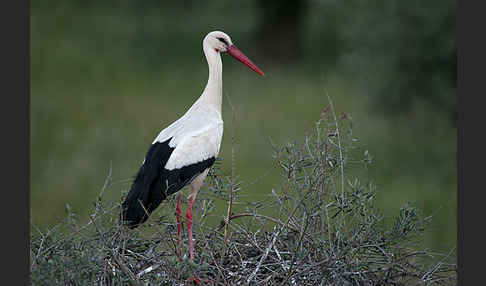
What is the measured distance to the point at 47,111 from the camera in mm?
13188

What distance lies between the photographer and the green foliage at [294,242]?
3.87 meters

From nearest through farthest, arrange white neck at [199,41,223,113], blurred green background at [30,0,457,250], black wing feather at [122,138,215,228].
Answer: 1. black wing feather at [122,138,215,228]
2. white neck at [199,41,223,113]
3. blurred green background at [30,0,457,250]

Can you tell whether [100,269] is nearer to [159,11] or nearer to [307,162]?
[307,162]

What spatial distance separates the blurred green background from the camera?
10609 millimetres

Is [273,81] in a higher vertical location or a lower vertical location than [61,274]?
lower

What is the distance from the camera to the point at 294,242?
4230 millimetres

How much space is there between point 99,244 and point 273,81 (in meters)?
11.1

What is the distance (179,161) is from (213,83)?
611 mm

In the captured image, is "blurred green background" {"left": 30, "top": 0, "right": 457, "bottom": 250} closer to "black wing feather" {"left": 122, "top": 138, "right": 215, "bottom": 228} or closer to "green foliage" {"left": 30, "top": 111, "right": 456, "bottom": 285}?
"black wing feather" {"left": 122, "top": 138, "right": 215, "bottom": 228}

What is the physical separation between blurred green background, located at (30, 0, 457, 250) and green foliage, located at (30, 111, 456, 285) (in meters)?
2.92

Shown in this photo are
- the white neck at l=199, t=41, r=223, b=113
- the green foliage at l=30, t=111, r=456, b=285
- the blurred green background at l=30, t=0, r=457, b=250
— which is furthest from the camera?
the blurred green background at l=30, t=0, r=457, b=250

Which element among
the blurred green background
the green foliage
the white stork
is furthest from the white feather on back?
the blurred green background

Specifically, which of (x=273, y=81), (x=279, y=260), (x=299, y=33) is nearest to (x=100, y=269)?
(x=279, y=260)

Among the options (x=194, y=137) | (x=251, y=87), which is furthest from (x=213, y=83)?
(x=251, y=87)
